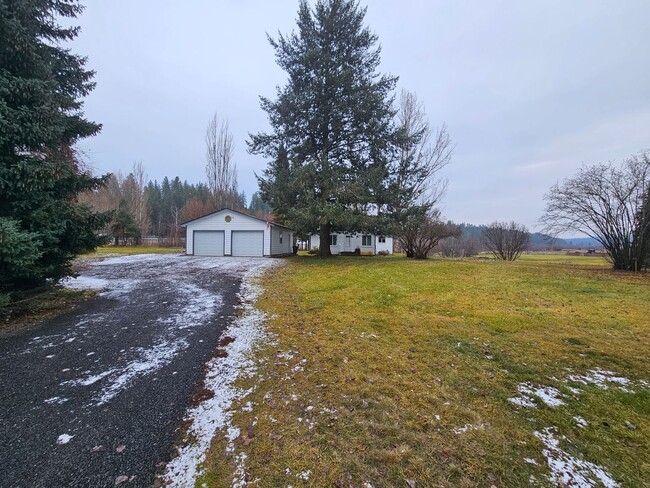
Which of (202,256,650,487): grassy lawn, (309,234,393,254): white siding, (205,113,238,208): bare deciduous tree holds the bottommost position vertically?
(202,256,650,487): grassy lawn

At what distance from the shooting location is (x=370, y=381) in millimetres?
3094

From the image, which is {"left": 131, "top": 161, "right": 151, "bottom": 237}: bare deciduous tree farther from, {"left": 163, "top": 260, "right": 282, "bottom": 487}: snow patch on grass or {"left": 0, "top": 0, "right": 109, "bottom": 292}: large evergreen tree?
{"left": 163, "top": 260, "right": 282, "bottom": 487}: snow patch on grass

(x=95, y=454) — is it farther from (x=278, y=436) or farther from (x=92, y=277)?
(x=92, y=277)

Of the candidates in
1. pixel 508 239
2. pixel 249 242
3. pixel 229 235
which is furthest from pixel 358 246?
pixel 508 239

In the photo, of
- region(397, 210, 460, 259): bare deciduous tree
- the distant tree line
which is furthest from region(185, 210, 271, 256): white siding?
the distant tree line

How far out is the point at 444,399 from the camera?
274 centimetres

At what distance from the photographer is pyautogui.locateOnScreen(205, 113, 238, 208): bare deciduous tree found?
103 feet

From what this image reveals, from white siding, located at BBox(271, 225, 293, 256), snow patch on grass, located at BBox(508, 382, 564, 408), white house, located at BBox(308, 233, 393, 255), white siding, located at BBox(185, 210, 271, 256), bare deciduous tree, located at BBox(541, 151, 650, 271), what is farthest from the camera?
white house, located at BBox(308, 233, 393, 255)

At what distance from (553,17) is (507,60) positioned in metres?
3.21

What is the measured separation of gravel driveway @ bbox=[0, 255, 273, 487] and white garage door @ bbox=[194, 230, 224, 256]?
14.5 metres

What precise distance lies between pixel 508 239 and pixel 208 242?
2483 cm

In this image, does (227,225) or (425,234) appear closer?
(425,234)

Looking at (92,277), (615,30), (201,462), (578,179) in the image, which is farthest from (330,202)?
(201,462)

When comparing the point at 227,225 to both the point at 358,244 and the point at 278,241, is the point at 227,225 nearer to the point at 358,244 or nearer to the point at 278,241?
the point at 278,241
